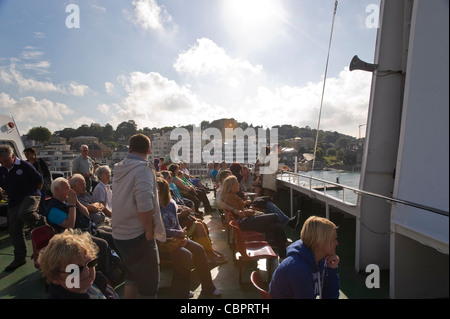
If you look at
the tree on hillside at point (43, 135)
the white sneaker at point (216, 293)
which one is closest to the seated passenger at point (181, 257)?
the white sneaker at point (216, 293)

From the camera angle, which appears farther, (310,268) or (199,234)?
(199,234)

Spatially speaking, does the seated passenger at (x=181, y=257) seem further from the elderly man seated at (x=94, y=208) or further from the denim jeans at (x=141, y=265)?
the elderly man seated at (x=94, y=208)

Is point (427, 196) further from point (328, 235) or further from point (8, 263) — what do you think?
point (8, 263)

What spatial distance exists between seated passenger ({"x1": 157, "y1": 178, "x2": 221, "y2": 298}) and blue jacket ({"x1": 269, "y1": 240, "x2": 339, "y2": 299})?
1.22m

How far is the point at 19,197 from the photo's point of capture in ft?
11.8

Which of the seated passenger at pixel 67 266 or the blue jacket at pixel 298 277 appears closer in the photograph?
the seated passenger at pixel 67 266

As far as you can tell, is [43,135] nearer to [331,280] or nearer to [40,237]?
[40,237]

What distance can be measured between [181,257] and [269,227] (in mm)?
1495

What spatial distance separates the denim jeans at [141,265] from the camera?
208 cm

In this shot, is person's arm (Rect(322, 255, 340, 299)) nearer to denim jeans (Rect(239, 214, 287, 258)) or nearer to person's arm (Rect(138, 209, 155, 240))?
person's arm (Rect(138, 209, 155, 240))

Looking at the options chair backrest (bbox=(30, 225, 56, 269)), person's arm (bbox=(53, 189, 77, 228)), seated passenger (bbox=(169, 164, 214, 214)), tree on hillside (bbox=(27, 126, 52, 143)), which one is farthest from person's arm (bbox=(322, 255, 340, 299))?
tree on hillside (bbox=(27, 126, 52, 143))

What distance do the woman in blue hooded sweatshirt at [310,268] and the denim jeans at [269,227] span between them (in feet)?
5.94

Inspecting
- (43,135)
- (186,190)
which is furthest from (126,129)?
(186,190)
